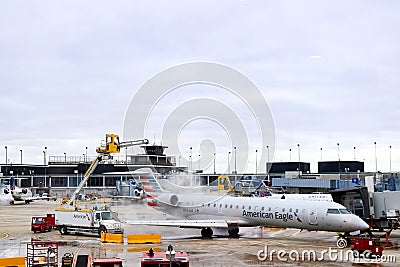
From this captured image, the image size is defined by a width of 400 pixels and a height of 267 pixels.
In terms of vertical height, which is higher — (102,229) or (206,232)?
(102,229)

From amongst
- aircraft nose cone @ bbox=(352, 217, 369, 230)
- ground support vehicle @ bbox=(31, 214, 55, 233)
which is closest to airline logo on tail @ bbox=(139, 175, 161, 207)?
ground support vehicle @ bbox=(31, 214, 55, 233)

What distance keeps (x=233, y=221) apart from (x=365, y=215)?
1131 centimetres

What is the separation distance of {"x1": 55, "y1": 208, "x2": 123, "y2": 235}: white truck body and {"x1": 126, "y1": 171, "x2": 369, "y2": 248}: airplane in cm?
239

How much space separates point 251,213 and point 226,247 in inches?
277

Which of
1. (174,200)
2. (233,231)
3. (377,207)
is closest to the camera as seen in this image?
(377,207)

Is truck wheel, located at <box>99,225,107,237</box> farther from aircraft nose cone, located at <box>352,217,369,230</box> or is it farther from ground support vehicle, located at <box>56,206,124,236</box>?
aircraft nose cone, located at <box>352,217,369,230</box>

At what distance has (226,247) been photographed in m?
39.0

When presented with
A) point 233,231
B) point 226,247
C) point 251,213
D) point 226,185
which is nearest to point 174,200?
point 233,231

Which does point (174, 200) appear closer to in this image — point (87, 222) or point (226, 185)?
point (87, 222)

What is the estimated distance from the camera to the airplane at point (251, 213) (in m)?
40.2

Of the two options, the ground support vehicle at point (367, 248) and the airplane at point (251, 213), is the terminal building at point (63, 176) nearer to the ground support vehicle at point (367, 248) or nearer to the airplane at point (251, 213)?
the airplane at point (251, 213)

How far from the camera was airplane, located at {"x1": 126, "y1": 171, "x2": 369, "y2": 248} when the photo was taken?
40188 millimetres

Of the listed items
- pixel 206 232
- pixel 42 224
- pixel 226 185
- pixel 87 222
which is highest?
pixel 226 185

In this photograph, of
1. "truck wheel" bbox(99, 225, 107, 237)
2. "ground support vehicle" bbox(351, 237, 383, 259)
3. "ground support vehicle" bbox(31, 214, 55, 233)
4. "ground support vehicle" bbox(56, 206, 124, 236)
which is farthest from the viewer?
"ground support vehicle" bbox(31, 214, 55, 233)
